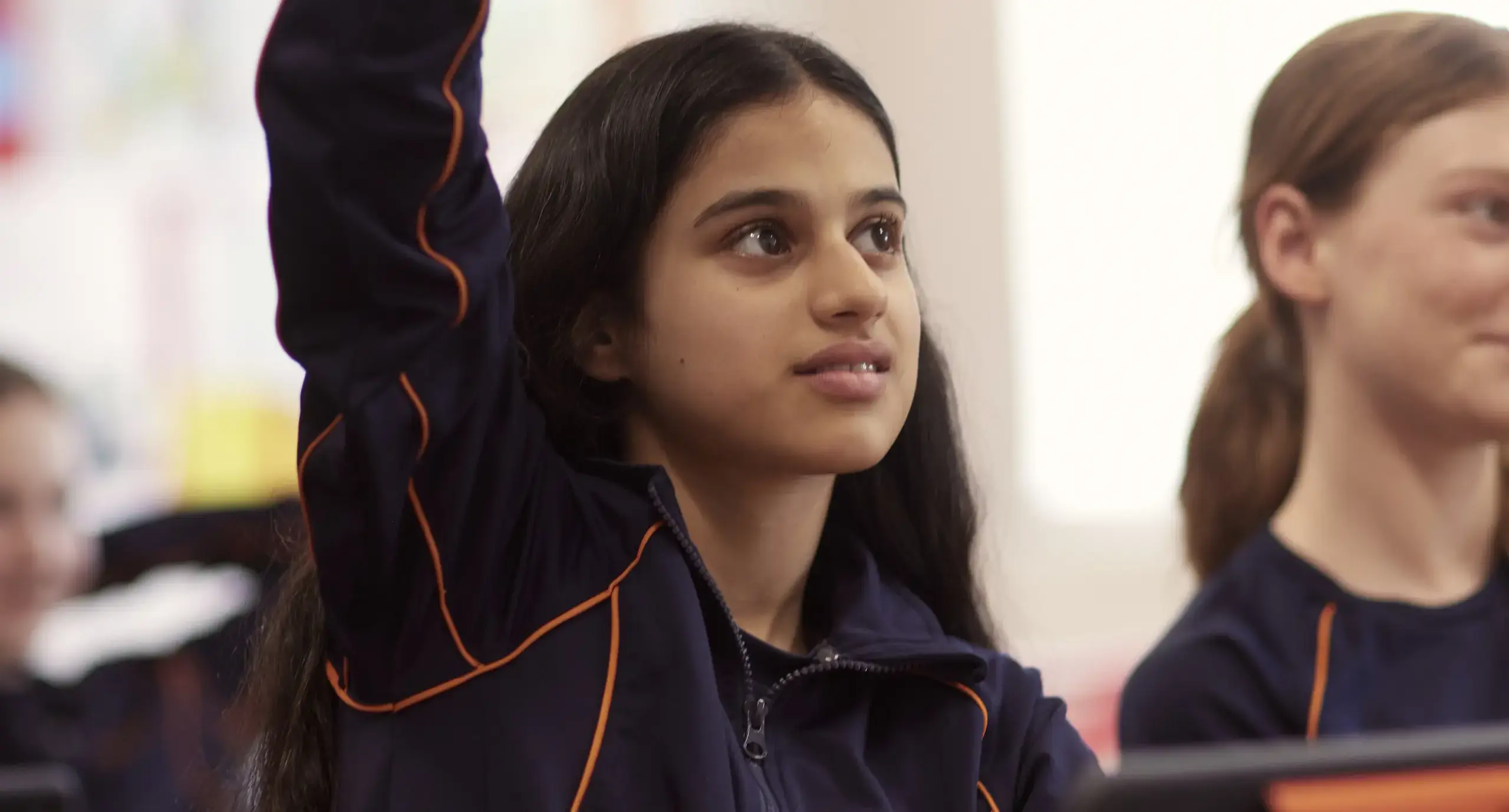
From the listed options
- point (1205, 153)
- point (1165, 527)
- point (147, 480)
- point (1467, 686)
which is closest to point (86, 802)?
point (147, 480)

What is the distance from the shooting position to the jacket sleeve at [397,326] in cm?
101

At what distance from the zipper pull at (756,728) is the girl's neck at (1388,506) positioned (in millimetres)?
556

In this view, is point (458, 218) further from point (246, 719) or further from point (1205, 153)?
point (1205, 153)

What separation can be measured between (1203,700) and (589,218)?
639mm

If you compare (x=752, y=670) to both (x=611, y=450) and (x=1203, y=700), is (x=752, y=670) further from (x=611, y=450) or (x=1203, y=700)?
(x=1203, y=700)

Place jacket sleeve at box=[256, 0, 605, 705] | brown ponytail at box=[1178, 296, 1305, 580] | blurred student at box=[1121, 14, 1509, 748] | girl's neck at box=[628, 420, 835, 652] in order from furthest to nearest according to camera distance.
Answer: brown ponytail at box=[1178, 296, 1305, 580]
blurred student at box=[1121, 14, 1509, 748]
girl's neck at box=[628, 420, 835, 652]
jacket sleeve at box=[256, 0, 605, 705]

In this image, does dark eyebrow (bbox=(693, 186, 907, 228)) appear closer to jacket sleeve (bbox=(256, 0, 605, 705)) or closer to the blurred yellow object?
jacket sleeve (bbox=(256, 0, 605, 705))

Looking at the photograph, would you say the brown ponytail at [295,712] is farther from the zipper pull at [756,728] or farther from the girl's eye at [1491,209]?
the girl's eye at [1491,209]

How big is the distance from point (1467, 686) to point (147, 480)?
7.45 ft

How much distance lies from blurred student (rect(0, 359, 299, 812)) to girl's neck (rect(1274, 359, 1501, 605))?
1333 millimetres

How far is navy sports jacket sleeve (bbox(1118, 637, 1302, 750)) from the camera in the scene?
1400 mm

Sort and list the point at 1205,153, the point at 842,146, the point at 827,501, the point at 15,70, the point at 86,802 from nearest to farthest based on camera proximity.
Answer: the point at 842,146 → the point at 827,501 → the point at 86,802 → the point at 15,70 → the point at 1205,153

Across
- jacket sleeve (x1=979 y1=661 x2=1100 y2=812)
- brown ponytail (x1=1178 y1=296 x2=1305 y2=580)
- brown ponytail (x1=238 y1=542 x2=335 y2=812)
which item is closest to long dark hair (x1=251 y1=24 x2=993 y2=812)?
brown ponytail (x1=238 y1=542 x2=335 y2=812)

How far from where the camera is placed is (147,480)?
2986 mm
